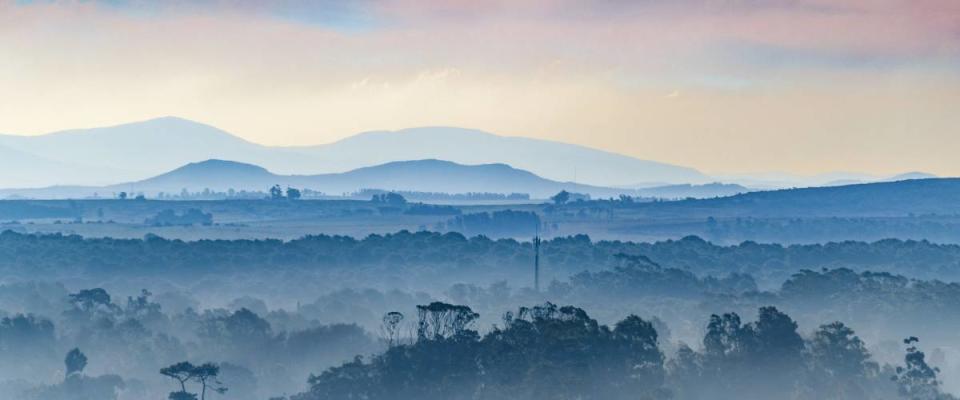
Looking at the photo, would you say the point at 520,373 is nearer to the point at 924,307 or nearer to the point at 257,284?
the point at 924,307

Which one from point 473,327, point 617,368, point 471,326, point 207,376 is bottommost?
point 207,376

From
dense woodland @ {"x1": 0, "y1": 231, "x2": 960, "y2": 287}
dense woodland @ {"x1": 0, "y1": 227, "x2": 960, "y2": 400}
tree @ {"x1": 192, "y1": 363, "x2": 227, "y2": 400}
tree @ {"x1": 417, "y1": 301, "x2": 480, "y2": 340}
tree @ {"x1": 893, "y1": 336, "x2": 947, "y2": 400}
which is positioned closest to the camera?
dense woodland @ {"x1": 0, "y1": 227, "x2": 960, "y2": 400}

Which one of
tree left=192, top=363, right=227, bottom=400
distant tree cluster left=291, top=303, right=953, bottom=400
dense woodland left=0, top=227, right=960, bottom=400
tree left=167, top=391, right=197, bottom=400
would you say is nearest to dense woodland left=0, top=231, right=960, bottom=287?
dense woodland left=0, top=227, right=960, bottom=400

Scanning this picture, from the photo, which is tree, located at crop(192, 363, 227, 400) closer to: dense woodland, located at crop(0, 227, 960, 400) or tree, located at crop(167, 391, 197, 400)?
dense woodland, located at crop(0, 227, 960, 400)

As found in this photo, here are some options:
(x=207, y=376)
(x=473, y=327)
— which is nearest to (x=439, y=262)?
(x=473, y=327)

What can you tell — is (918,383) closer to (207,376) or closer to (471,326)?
(471,326)

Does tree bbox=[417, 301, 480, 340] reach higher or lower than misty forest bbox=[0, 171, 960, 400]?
higher

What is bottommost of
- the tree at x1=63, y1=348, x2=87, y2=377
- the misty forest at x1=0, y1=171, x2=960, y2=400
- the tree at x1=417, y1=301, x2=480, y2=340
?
the tree at x1=63, y1=348, x2=87, y2=377

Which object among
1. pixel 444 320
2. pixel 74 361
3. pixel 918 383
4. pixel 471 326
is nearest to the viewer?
pixel 918 383

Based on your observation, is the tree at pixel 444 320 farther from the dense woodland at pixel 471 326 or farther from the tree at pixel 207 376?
the tree at pixel 207 376
